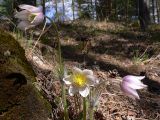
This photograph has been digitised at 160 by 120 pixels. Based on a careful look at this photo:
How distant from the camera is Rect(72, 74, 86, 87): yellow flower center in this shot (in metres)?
2.16

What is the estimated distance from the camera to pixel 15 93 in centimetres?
232

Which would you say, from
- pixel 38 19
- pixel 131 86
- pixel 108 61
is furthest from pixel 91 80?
pixel 108 61

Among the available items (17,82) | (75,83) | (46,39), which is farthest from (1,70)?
(46,39)

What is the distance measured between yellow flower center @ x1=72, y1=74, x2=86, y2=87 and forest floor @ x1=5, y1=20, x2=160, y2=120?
0.15 meters

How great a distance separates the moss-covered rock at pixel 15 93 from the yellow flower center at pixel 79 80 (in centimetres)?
34

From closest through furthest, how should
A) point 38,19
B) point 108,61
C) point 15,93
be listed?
1. point 38,19
2. point 15,93
3. point 108,61

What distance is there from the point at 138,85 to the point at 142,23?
22.7 ft

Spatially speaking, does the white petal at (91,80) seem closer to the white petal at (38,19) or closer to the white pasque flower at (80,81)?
the white pasque flower at (80,81)

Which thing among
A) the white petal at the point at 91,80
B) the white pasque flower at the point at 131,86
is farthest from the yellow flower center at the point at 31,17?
the white pasque flower at the point at 131,86

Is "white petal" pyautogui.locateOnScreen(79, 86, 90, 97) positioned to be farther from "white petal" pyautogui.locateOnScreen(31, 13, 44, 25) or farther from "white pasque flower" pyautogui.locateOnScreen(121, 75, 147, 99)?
"white petal" pyautogui.locateOnScreen(31, 13, 44, 25)

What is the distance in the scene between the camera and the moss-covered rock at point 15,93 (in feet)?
7.55

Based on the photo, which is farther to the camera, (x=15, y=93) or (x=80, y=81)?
(x=15, y=93)

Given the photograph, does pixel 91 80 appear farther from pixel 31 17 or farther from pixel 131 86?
pixel 31 17

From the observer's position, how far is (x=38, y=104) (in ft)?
7.97
